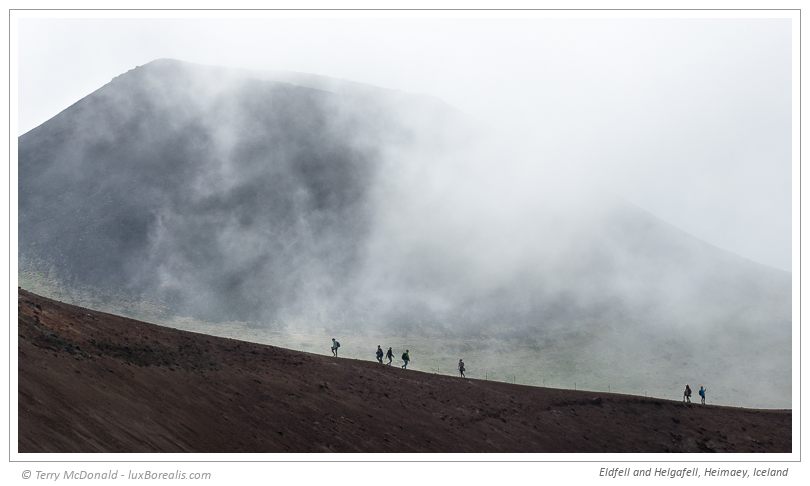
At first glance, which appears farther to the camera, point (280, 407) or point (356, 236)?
point (356, 236)

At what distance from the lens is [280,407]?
100ft

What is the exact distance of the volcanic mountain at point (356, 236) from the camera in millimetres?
76812

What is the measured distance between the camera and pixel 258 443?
26.9 meters

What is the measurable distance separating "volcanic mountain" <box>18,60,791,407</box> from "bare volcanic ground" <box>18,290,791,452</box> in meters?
28.8

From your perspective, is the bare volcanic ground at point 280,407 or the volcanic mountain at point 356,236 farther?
the volcanic mountain at point 356,236

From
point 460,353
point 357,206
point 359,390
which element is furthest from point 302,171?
point 359,390

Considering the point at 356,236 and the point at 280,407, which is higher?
the point at 356,236

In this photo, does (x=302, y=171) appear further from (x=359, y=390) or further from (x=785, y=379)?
(x=359, y=390)

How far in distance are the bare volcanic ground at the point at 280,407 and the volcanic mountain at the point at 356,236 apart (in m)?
28.8

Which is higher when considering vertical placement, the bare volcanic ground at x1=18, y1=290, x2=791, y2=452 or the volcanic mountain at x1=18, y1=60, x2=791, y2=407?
the volcanic mountain at x1=18, y1=60, x2=791, y2=407

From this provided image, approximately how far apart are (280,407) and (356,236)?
199 feet

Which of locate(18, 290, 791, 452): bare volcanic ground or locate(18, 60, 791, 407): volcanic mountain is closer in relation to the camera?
locate(18, 290, 791, 452): bare volcanic ground

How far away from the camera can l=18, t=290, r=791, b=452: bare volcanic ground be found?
939 inches

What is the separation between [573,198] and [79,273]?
57.0m
